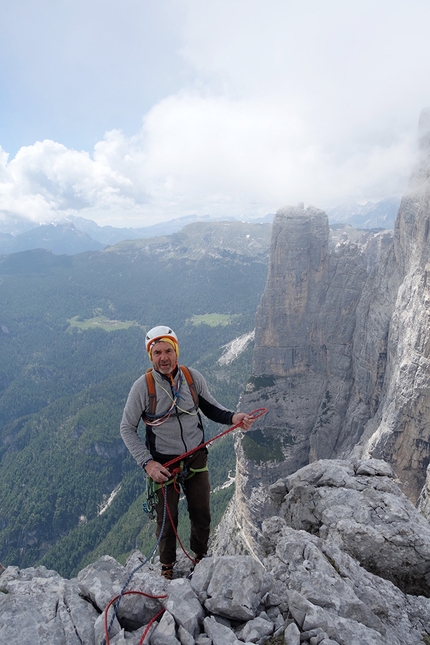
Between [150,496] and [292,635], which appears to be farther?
[150,496]

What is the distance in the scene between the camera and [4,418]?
147500 mm

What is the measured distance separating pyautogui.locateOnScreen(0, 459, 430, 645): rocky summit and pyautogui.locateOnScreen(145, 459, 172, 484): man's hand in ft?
4.18

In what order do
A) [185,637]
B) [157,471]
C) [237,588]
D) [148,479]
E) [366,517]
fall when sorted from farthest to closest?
[366,517] < [148,479] < [157,471] < [237,588] < [185,637]

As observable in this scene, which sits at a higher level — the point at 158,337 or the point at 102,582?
the point at 158,337

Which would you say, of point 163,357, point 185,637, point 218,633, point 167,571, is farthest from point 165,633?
point 163,357

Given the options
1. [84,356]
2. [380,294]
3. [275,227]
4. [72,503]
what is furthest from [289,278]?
[84,356]

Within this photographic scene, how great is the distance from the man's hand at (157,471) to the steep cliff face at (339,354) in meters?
25.2

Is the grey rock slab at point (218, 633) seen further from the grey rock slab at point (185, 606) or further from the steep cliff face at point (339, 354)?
the steep cliff face at point (339, 354)

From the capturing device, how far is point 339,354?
47125 millimetres

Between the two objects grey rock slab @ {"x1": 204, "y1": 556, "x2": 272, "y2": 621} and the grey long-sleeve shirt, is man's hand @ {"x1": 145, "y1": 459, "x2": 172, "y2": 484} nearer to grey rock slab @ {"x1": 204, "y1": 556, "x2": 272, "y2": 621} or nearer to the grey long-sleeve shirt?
the grey long-sleeve shirt

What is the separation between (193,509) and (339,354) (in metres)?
43.6

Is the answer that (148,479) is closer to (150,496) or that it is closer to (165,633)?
(150,496)

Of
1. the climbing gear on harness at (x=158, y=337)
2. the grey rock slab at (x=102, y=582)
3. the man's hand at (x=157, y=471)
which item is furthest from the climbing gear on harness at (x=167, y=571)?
the climbing gear on harness at (x=158, y=337)

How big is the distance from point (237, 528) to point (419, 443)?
2690 centimetres
